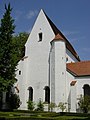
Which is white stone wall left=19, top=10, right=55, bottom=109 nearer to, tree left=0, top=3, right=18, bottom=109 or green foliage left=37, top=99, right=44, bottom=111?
green foliage left=37, top=99, right=44, bottom=111

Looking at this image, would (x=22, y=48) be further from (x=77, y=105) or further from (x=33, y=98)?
(x=77, y=105)

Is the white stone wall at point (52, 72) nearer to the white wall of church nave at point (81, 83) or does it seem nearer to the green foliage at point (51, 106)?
the green foliage at point (51, 106)

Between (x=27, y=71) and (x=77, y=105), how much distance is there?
11540 mm

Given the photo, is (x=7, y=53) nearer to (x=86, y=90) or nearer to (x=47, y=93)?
(x=47, y=93)

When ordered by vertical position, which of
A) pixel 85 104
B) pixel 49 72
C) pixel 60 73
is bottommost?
pixel 85 104

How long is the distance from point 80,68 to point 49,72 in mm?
5397

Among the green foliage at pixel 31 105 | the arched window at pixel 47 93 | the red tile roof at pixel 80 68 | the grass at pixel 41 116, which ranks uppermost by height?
the red tile roof at pixel 80 68

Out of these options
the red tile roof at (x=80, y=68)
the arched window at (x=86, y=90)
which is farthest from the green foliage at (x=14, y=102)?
the arched window at (x=86, y=90)

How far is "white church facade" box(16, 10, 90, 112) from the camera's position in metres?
39.2

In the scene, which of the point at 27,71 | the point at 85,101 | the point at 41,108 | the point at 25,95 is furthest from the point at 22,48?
the point at 85,101

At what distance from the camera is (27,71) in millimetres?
44469

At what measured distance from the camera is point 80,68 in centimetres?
4172

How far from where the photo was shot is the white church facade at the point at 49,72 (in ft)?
128

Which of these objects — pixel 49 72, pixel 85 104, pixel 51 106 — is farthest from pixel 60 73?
pixel 85 104
